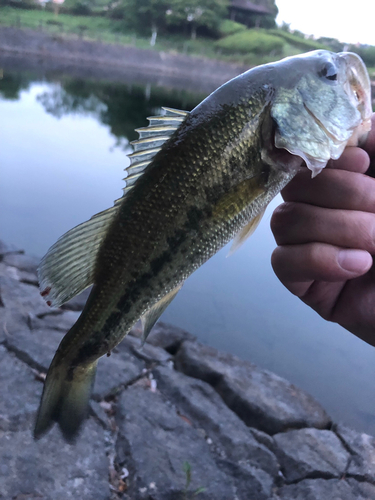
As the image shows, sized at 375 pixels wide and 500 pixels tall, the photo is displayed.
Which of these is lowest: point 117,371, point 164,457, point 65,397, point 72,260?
point 117,371

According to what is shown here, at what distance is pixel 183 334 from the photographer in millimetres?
4723

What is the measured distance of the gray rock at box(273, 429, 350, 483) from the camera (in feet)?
9.60

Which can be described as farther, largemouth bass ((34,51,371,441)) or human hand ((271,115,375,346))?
human hand ((271,115,375,346))

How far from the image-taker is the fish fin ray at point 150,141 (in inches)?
42.6

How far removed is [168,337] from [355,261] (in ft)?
11.3

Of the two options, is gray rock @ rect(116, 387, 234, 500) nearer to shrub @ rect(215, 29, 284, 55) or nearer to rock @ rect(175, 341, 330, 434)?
rock @ rect(175, 341, 330, 434)

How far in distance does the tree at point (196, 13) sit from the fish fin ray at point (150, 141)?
3115 centimetres

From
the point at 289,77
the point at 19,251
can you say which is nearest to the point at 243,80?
the point at 289,77

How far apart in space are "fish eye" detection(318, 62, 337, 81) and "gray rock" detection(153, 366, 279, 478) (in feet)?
8.93

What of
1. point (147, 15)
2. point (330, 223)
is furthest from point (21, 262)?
point (147, 15)

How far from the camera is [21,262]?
5.41 meters

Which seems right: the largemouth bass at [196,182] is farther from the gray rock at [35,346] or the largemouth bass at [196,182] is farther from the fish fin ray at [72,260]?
the gray rock at [35,346]

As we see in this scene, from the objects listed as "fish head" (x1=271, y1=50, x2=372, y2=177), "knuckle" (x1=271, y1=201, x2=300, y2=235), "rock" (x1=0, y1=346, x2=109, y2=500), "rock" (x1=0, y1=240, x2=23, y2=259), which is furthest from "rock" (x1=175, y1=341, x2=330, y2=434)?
"rock" (x1=0, y1=240, x2=23, y2=259)

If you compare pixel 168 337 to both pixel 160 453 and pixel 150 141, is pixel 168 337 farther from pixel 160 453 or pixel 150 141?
pixel 150 141
